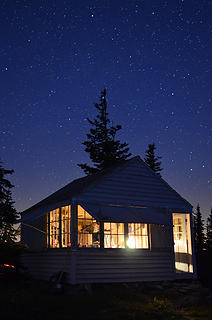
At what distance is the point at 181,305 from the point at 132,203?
15.2 ft

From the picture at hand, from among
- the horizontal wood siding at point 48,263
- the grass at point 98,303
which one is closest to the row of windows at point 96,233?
the horizontal wood siding at point 48,263

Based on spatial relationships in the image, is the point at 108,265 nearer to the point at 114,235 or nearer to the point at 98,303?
the point at 114,235

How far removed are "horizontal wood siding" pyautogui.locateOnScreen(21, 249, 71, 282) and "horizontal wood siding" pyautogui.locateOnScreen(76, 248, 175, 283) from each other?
58 centimetres

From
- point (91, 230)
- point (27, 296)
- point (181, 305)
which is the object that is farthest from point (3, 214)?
point (181, 305)

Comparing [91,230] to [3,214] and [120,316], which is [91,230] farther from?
[3,214]

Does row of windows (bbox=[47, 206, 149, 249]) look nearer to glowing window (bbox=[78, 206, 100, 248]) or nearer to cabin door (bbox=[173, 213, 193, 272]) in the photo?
glowing window (bbox=[78, 206, 100, 248])

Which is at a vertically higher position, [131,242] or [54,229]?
[54,229]

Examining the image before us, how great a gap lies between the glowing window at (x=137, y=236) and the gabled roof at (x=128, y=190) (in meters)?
0.94

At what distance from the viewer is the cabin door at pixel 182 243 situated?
16.4m

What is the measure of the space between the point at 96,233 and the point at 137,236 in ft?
5.93

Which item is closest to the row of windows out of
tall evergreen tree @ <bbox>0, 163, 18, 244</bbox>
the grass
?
the grass

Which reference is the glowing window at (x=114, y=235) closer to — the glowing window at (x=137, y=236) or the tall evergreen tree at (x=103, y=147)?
the glowing window at (x=137, y=236)

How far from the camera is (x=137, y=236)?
15227 millimetres

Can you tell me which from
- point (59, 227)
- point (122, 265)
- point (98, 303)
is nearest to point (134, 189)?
point (122, 265)
